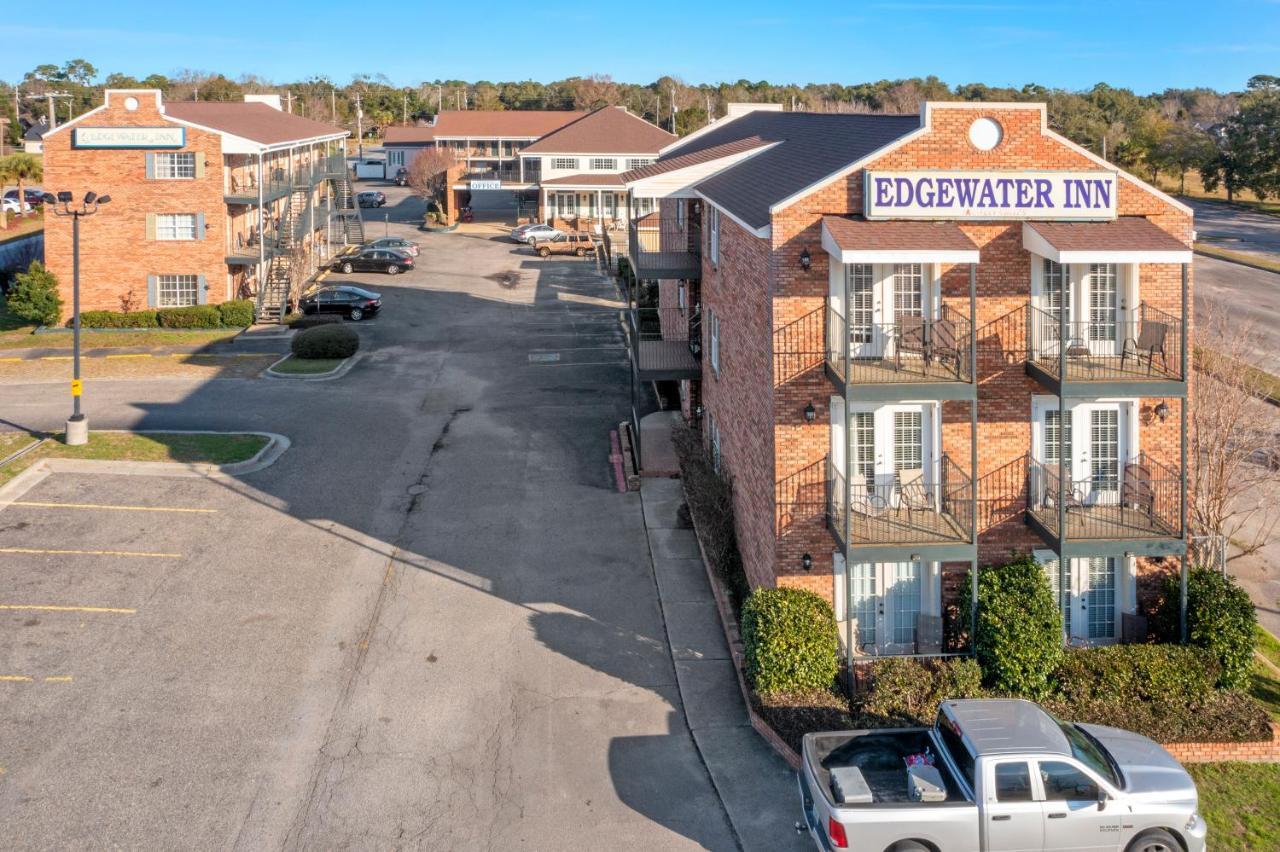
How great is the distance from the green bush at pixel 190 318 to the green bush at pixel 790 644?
113 ft

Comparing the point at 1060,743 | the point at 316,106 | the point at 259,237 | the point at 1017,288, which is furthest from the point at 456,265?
the point at 316,106

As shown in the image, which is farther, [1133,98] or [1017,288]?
[1133,98]

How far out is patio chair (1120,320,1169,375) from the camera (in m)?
18.7

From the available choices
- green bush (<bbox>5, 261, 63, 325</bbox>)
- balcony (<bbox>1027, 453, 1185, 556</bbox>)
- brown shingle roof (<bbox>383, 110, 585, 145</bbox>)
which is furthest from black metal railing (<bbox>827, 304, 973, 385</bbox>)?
brown shingle roof (<bbox>383, 110, 585, 145</bbox>)

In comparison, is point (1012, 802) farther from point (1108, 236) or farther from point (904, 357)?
point (1108, 236)

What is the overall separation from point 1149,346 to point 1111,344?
2.25ft

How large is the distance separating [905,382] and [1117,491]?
454cm

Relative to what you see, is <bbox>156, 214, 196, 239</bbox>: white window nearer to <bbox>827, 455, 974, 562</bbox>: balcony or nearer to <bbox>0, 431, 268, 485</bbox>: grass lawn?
<bbox>0, 431, 268, 485</bbox>: grass lawn

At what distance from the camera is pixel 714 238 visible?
2597cm

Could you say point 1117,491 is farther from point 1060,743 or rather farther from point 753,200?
point 753,200

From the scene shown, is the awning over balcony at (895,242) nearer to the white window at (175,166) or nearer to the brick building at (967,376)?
the brick building at (967,376)

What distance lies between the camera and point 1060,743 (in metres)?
14.4

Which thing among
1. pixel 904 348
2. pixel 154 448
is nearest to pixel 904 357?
pixel 904 348

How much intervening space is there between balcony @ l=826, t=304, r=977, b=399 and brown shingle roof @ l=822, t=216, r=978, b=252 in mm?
1210
